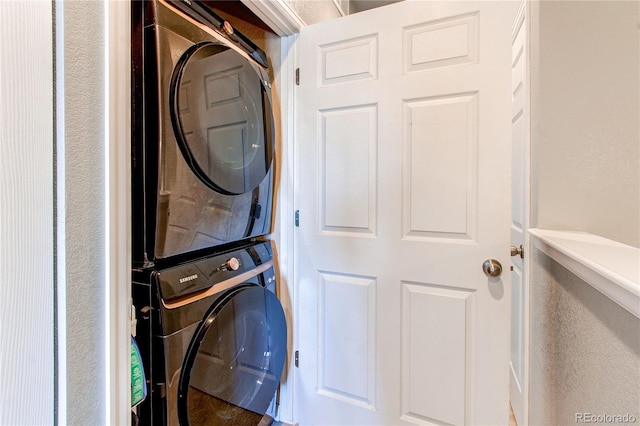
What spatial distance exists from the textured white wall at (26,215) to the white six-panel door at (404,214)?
1.04 meters

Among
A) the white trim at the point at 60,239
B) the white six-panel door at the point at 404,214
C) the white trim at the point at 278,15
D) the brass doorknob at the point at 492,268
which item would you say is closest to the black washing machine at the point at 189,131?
the white trim at the point at 278,15

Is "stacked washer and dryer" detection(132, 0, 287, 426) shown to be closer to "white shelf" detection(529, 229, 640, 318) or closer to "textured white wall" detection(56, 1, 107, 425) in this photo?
"textured white wall" detection(56, 1, 107, 425)

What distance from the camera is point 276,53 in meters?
1.52

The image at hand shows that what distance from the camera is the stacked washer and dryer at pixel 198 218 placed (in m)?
0.81

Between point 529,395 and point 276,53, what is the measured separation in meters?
1.96

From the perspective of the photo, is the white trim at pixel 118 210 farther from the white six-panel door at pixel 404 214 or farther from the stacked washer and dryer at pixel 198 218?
the white six-panel door at pixel 404 214

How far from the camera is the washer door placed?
2.99 ft

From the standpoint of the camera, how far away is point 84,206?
1.91ft

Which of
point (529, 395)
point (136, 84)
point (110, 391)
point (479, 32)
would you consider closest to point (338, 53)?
point (479, 32)

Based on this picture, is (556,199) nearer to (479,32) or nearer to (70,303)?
(479,32)

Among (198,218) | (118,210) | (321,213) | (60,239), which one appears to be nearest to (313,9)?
(321,213)

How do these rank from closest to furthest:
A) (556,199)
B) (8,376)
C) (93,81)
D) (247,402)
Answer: (8,376) < (93,81) < (556,199) < (247,402)

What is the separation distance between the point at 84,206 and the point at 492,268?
1320 millimetres

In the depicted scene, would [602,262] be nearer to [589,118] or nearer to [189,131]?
[589,118]
